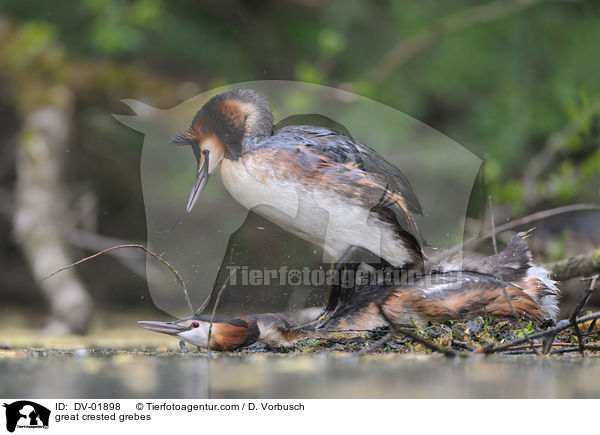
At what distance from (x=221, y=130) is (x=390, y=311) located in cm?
59

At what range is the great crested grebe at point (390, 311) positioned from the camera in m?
1.63

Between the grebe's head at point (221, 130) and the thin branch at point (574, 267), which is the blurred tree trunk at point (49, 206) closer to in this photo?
the grebe's head at point (221, 130)

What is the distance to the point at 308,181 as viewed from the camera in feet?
5.08

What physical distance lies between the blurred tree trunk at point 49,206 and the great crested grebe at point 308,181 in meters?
1.89

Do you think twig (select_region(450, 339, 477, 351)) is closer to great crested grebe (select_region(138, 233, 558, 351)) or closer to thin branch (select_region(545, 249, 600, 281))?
great crested grebe (select_region(138, 233, 558, 351))

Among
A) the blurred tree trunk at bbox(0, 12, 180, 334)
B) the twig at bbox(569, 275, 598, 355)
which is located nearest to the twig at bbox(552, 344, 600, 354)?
the twig at bbox(569, 275, 598, 355)

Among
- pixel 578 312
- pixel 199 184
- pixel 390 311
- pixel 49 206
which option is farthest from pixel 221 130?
pixel 49 206

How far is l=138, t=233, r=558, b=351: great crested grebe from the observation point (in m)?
1.63

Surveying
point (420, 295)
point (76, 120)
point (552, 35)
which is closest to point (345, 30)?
point (552, 35)

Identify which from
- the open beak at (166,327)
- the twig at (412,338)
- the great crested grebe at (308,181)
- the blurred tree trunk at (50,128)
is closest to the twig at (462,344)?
the twig at (412,338)

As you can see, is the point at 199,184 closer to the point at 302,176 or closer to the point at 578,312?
the point at 302,176

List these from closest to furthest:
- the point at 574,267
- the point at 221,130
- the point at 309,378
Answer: the point at 309,378, the point at 221,130, the point at 574,267

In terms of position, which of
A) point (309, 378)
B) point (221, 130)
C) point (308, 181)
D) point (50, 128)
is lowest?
point (309, 378)
